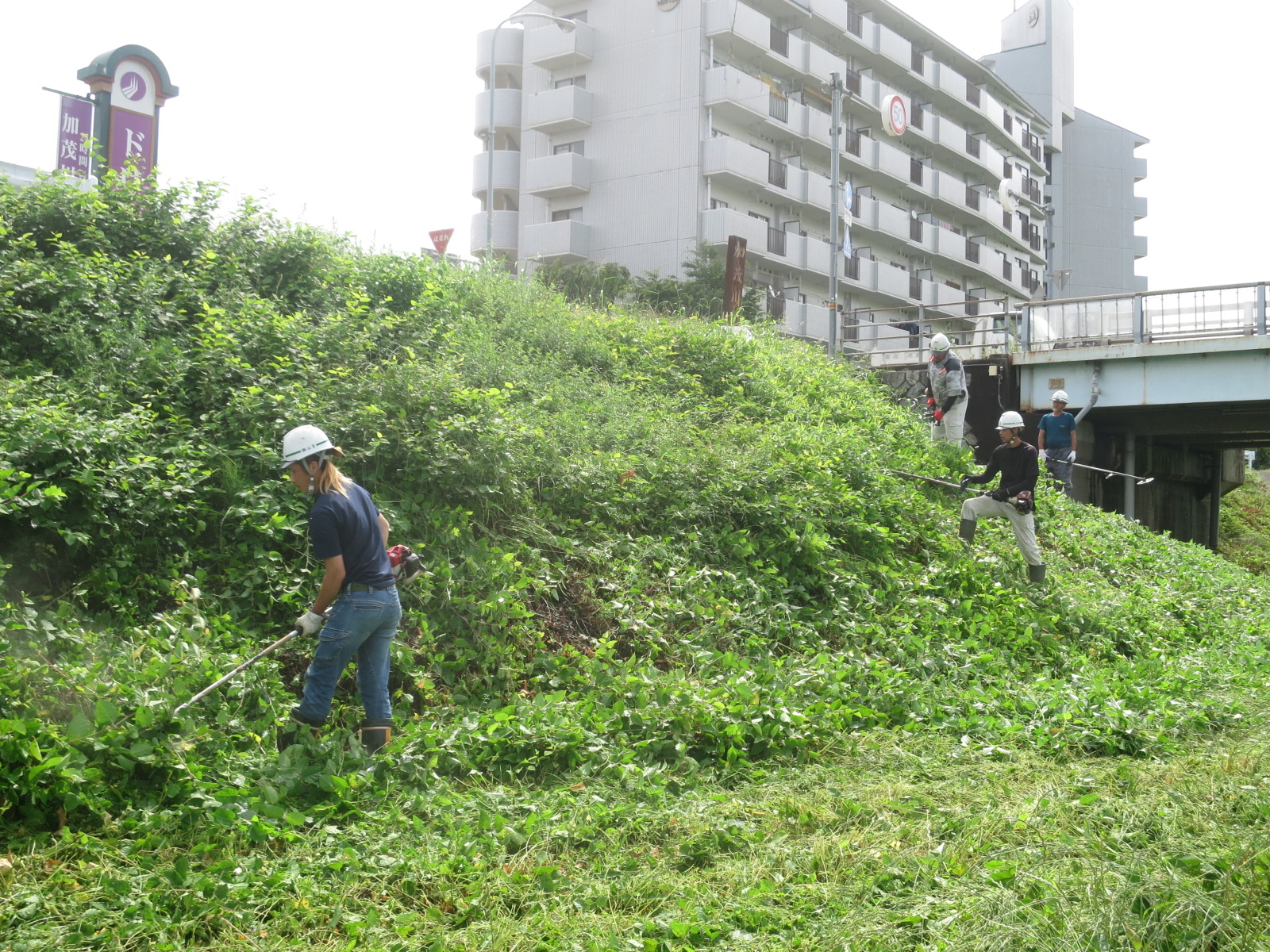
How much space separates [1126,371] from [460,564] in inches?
628

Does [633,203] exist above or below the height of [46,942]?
above

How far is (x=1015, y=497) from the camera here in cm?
1136

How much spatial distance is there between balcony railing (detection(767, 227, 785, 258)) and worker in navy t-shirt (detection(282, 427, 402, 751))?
105 ft

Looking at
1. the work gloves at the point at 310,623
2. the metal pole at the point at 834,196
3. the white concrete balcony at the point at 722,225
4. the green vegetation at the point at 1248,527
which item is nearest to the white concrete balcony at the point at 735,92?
the white concrete balcony at the point at 722,225

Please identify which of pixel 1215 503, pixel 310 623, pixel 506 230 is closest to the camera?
pixel 310 623

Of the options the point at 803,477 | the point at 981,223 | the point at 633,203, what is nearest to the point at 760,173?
the point at 633,203

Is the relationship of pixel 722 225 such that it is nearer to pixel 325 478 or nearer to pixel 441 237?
pixel 441 237

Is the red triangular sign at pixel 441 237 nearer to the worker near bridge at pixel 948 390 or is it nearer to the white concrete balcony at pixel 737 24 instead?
the worker near bridge at pixel 948 390

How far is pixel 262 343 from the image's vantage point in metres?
9.43

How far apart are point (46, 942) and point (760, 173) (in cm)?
3462

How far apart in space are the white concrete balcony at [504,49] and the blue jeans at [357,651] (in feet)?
119

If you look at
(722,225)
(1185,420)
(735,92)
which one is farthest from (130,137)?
(735,92)

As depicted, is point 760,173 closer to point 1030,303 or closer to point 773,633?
point 1030,303

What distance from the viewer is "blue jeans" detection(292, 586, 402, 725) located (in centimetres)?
575
